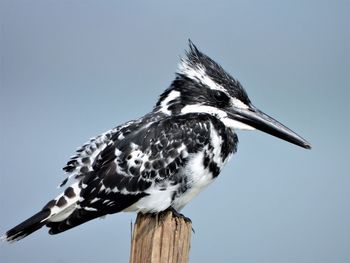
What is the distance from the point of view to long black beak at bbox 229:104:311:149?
508 cm

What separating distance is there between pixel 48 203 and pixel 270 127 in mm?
1930

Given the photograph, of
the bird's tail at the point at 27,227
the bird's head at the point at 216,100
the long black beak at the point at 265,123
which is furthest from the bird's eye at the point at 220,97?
the bird's tail at the point at 27,227

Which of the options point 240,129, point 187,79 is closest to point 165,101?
point 187,79

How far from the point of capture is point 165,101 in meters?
5.32

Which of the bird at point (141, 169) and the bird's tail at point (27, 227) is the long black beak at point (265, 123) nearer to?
the bird at point (141, 169)

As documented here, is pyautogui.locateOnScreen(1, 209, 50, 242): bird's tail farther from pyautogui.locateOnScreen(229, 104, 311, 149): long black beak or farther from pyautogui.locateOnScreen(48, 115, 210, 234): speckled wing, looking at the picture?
pyautogui.locateOnScreen(229, 104, 311, 149): long black beak

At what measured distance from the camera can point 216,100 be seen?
5.13 metres

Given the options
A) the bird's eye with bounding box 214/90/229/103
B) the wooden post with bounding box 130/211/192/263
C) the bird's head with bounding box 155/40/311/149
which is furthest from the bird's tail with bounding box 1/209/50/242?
the bird's eye with bounding box 214/90/229/103

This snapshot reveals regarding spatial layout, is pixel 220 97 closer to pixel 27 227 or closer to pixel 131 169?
pixel 131 169

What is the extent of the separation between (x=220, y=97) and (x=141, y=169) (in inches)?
38.9

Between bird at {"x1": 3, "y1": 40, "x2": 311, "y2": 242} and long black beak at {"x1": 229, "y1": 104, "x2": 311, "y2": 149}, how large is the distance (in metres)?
0.17

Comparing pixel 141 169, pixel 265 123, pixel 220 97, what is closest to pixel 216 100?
pixel 220 97

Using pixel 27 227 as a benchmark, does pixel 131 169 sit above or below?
above

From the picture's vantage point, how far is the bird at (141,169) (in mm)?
4582
